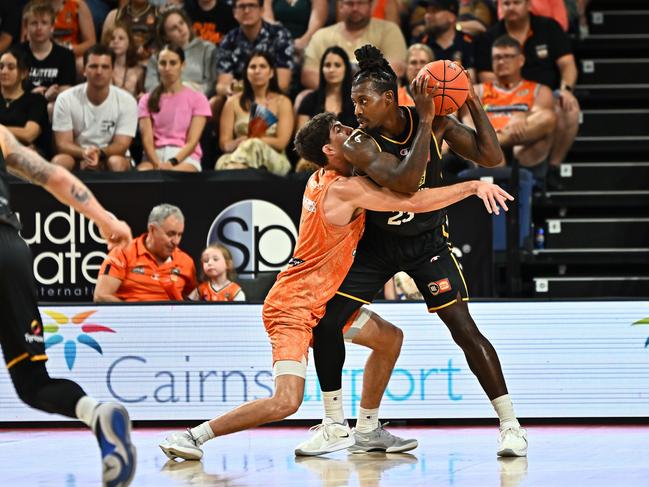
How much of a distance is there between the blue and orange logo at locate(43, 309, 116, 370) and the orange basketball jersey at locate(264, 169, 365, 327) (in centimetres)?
254

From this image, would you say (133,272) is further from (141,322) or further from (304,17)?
(304,17)

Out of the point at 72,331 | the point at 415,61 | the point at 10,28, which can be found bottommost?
the point at 72,331

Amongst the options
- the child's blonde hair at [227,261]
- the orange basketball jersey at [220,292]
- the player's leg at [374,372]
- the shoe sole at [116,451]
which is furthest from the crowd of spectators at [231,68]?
the shoe sole at [116,451]

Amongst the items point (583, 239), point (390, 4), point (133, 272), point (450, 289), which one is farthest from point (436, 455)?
point (390, 4)

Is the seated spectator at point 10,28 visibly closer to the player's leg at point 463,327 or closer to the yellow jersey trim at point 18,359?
the player's leg at point 463,327

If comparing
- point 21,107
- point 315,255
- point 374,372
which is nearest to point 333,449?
point 374,372

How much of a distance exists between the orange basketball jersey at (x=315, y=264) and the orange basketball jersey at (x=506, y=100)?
14.7ft

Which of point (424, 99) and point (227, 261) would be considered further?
point (227, 261)

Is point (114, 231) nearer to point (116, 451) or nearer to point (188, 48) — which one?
point (116, 451)

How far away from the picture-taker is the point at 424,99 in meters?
A: 6.25

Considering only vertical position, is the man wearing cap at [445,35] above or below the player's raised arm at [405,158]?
above

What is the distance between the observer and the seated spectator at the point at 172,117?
10.8 m

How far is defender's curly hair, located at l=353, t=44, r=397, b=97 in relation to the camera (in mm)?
6332

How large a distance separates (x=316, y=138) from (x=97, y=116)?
489 centimetres
